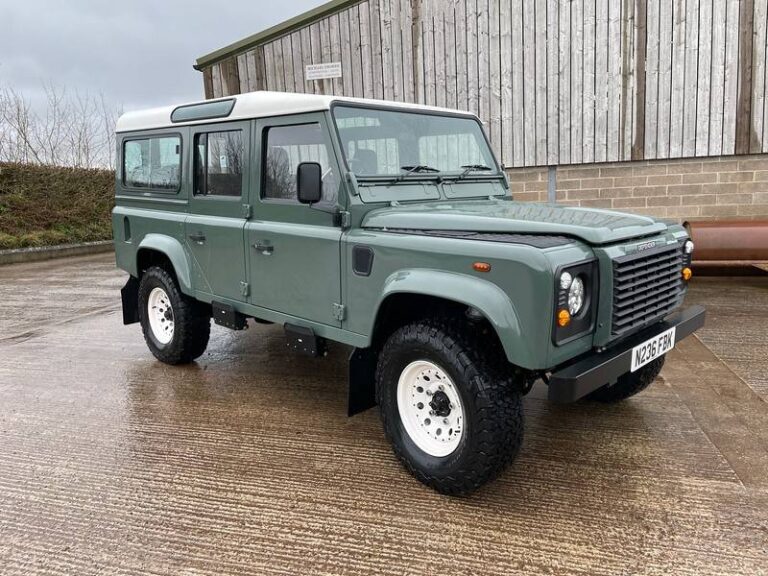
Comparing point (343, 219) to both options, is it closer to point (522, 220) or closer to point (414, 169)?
point (414, 169)

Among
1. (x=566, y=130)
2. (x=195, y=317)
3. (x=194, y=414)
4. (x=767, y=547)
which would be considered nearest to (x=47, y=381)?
(x=195, y=317)

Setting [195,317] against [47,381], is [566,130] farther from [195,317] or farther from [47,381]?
[47,381]

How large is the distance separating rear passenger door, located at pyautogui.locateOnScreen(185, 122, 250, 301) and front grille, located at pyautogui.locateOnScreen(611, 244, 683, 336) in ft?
8.11

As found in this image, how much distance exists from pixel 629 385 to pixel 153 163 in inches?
161

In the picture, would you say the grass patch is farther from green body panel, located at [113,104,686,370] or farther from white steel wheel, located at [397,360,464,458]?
white steel wheel, located at [397,360,464,458]

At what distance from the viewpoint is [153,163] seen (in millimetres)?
5039

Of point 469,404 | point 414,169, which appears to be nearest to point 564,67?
point 414,169

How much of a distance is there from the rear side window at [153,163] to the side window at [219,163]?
11.1 inches

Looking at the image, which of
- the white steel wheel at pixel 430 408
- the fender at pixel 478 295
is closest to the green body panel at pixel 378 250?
the fender at pixel 478 295

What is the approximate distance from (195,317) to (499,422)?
3.10m

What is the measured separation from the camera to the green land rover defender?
2.68m

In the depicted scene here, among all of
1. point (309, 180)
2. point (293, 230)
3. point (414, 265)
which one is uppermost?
point (309, 180)

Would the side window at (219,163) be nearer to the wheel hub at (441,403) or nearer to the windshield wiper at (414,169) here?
the windshield wiper at (414,169)

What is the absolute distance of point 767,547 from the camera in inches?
98.2
